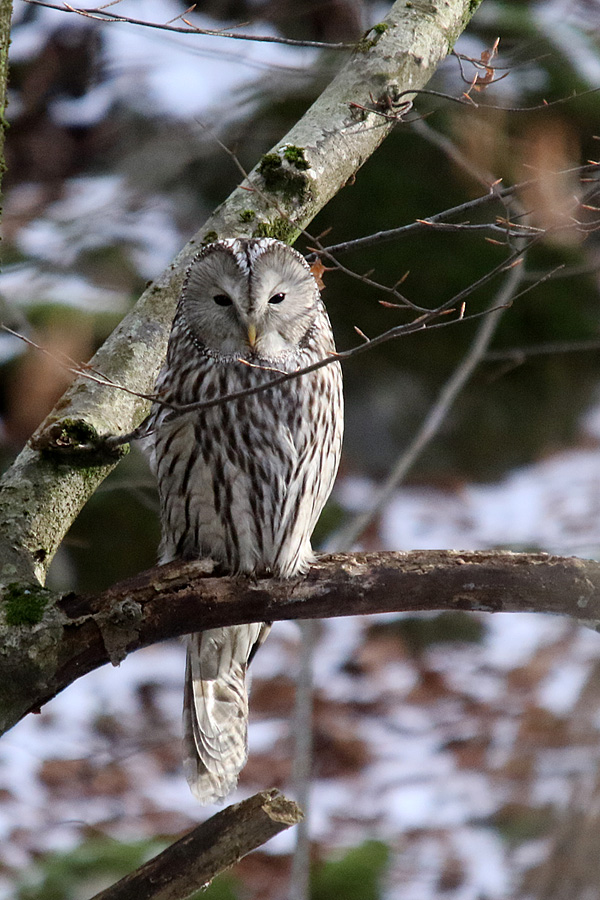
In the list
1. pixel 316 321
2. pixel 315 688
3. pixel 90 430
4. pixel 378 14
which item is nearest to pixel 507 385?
pixel 378 14

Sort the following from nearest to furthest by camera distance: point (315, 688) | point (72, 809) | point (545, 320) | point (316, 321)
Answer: point (316, 321) < point (545, 320) < point (72, 809) < point (315, 688)

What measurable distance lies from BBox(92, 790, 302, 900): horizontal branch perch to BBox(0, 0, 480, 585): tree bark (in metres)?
0.94

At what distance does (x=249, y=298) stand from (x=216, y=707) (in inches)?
57.5

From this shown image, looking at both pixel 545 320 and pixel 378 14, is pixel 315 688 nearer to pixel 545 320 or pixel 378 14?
pixel 545 320

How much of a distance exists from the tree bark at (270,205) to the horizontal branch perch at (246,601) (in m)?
0.43

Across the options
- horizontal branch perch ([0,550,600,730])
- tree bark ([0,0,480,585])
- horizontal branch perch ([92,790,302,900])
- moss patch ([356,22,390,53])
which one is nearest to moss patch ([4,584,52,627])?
horizontal branch perch ([0,550,600,730])

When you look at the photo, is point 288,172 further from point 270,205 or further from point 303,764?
point 303,764

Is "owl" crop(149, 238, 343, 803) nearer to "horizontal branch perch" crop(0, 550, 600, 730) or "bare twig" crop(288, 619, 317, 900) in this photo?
"horizontal branch perch" crop(0, 550, 600, 730)

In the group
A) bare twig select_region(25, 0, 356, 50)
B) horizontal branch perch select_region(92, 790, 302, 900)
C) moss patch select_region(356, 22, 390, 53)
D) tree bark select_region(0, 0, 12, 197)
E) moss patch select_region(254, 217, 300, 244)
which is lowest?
horizontal branch perch select_region(92, 790, 302, 900)

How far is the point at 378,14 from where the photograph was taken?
646 centimetres

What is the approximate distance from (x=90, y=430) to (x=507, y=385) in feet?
15.4

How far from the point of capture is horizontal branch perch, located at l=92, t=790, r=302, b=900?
2646 mm

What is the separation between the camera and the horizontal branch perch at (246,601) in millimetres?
2646

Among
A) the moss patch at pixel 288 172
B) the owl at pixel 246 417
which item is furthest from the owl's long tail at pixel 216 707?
the moss patch at pixel 288 172
